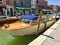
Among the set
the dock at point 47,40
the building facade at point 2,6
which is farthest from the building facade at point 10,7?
the dock at point 47,40

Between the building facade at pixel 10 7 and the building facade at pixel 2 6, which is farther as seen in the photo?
the building facade at pixel 10 7

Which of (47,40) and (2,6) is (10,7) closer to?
(2,6)

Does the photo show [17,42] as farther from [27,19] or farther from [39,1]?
[39,1]

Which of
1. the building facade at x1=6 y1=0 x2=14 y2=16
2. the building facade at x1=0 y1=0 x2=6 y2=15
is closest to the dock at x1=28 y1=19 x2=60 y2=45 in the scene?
the building facade at x1=0 y1=0 x2=6 y2=15

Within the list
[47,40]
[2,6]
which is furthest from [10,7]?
[47,40]

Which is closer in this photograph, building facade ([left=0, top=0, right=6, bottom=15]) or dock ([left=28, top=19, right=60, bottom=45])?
dock ([left=28, top=19, right=60, bottom=45])

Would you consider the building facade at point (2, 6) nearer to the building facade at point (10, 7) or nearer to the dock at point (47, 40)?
the building facade at point (10, 7)

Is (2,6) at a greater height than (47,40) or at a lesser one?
lesser

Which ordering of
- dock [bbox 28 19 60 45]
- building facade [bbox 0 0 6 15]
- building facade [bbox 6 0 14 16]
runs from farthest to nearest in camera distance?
building facade [bbox 6 0 14 16]
building facade [bbox 0 0 6 15]
dock [bbox 28 19 60 45]

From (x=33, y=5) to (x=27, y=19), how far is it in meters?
45.0

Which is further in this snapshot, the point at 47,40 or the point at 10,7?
the point at 10,7

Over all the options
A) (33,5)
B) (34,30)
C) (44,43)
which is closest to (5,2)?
(33,5)

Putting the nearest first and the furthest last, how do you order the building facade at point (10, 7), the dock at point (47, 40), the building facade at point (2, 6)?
the dock at point (47, 40) → the building facade at point (2, 6) → the building facade at point (10, 7)

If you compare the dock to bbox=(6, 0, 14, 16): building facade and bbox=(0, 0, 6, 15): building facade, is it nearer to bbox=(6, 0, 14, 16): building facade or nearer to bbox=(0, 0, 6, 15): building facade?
bbox=(0, 0, 6, 15): building facade
